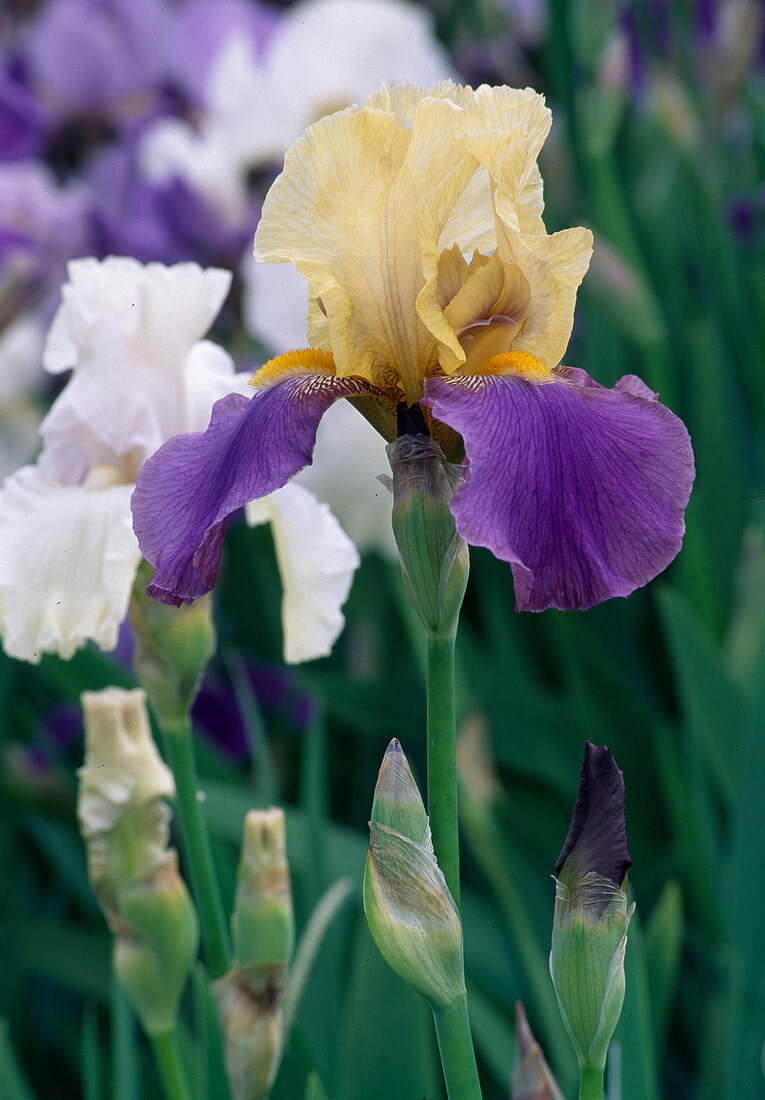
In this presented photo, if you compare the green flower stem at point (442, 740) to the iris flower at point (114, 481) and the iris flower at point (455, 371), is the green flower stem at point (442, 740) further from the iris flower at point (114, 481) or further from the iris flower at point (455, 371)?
the iris flower at point (114, 481)

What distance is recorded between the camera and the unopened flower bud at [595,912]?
1.28ft

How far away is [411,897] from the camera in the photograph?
0.36 metres

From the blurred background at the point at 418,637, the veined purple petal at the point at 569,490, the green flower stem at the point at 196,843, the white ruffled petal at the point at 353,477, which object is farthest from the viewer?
the white ruffled petal at the point at 353,477

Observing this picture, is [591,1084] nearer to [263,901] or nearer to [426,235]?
[263,901]

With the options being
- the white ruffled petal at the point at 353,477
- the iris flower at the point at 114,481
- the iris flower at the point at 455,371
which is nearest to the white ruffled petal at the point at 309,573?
the iris flower at the point at 114,481

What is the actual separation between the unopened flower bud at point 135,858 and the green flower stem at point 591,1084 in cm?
22

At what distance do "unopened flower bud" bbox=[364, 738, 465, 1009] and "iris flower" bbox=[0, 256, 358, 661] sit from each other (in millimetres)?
150

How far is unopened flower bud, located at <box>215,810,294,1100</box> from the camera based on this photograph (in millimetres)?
482

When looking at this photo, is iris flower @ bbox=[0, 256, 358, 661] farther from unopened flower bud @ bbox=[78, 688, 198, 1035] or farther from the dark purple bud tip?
the dark purple bud tip

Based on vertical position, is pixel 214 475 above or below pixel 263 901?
above

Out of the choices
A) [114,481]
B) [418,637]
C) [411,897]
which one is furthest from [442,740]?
[418,637]

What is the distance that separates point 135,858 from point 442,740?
0.24m

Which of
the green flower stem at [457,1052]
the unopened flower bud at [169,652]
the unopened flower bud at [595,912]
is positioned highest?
the unopened flower bud at [169,652]

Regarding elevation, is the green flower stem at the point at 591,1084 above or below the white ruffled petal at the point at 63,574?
below
